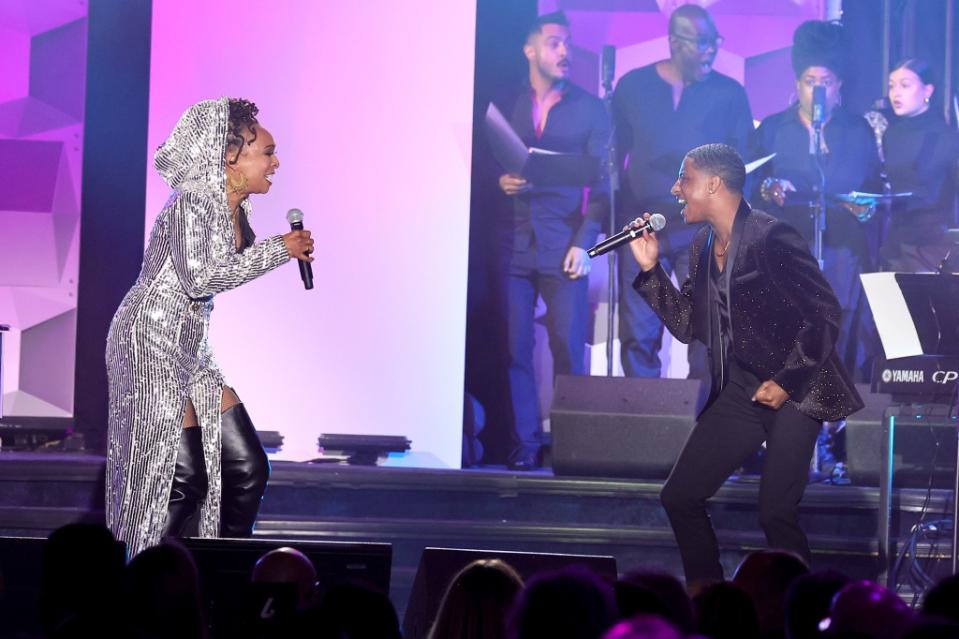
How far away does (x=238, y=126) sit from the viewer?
418 centimetres

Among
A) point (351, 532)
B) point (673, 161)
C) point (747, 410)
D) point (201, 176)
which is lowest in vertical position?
point (351, 532)

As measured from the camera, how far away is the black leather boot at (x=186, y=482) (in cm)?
394

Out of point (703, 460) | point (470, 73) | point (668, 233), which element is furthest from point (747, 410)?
point (470, 73)

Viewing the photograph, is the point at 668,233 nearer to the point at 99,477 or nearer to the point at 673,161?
the point at 673,161

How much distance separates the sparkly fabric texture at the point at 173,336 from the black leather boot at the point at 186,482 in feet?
0.10

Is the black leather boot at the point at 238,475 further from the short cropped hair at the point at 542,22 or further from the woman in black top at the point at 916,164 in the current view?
the woman in black top at the point at 916,164

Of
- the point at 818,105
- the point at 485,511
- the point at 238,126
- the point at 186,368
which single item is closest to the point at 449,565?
the point at 186,368

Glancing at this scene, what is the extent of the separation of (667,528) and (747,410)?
63.5 inches

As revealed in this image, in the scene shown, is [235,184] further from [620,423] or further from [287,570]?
[620,423]

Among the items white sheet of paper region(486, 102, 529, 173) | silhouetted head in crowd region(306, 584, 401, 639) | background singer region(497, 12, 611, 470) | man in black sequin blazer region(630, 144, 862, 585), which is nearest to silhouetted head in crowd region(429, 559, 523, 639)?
silhouetted head in crowd region(306, 584, 401, 639)

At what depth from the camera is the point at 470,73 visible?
755 centimetres

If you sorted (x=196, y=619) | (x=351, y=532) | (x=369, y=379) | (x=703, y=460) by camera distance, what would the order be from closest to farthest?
1. (x=196, y=619)
2. (x=703, y=460)
3. (x=351, y=532)
4. (x=369, y=379)

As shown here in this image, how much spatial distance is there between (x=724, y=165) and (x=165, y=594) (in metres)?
3.00

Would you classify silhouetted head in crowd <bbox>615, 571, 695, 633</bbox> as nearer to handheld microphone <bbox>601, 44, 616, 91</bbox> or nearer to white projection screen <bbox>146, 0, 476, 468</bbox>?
white projection screen <bbox>146, 0, 476, 468</bbox>
